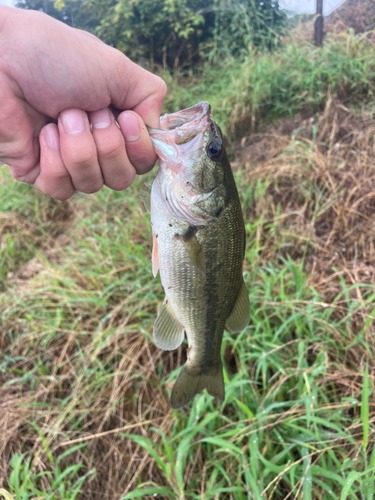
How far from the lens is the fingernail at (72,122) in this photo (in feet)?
3.82

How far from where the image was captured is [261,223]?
114 inches

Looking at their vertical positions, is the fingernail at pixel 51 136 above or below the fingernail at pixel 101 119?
below

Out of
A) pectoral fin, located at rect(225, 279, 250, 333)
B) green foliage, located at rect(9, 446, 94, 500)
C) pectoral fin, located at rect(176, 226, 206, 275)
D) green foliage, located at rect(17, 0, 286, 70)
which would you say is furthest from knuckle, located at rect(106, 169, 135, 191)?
green foliage, located at rect(17, 0, 286, 70)

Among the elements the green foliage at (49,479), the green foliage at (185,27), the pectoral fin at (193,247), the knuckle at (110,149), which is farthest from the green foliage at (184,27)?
the green foliage at (49,479)

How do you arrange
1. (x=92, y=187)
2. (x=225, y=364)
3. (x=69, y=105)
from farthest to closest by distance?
(x=225, y=364)
(x=92, y=187)
(x=69, y=105)

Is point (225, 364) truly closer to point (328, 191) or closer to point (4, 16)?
point (328, 191)

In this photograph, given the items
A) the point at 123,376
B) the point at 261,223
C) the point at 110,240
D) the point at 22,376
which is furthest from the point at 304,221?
the point at 22,376

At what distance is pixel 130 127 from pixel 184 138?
22 centimetres

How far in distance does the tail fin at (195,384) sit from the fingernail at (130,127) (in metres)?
1.10

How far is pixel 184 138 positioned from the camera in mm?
1237

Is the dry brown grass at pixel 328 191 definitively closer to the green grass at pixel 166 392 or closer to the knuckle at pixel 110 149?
the green grass at pixel 166 392

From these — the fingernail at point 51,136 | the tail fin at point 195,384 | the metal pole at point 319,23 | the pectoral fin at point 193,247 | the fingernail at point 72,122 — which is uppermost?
the metal pole at point 319,23

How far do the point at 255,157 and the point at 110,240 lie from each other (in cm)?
220

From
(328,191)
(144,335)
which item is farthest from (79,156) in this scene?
(328,191)
